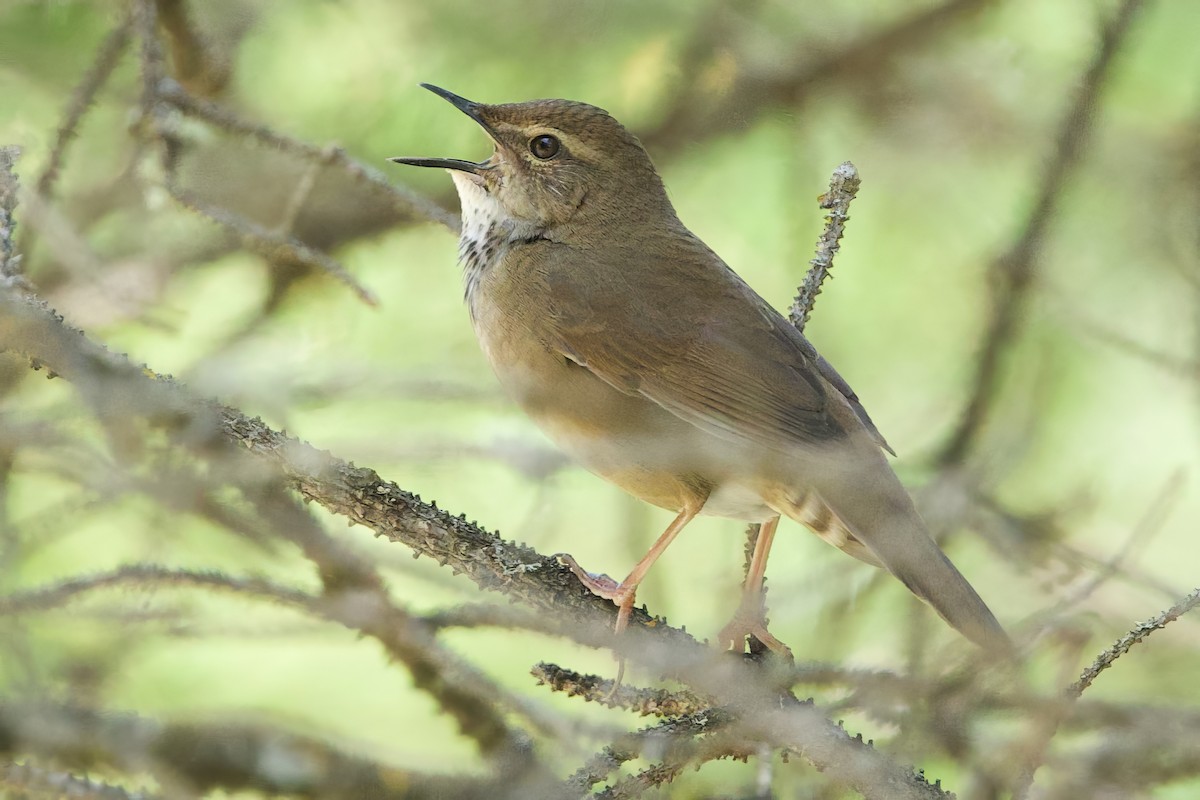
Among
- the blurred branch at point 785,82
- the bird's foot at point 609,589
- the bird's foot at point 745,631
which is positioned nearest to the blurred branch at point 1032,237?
the blurred branch at point 785,82

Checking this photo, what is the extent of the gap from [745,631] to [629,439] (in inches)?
26.9

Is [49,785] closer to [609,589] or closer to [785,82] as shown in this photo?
[609,589]

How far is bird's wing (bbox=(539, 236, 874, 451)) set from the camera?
13.7 feet

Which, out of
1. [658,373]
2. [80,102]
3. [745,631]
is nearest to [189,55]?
[80,102]

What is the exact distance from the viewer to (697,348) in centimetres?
430

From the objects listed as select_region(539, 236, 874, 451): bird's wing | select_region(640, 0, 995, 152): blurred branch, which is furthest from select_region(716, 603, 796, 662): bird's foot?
select_region(640, 0, 995, 152): blurred branch

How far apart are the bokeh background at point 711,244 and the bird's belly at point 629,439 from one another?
22cm

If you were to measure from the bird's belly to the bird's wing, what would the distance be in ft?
0.20

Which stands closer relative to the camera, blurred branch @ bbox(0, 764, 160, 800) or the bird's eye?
blurred branch @ bbox(0, 764, 160, 800)

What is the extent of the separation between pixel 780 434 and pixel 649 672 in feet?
4.37

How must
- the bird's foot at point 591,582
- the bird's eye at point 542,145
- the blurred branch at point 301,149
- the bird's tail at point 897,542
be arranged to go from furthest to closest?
the bird's eye at point 542,145
the blurred branch at point 301,149
the bird's foot at point 591,582
the bird's tail at point 897,542

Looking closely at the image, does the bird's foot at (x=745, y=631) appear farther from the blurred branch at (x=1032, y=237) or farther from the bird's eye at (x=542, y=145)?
the bird's eye at (x=542, y=145)

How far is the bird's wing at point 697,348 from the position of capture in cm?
418

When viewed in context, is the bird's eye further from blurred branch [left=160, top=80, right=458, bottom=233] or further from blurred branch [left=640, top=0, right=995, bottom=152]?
blurred branch [left=640, top=0, right=995, bottom=152]
